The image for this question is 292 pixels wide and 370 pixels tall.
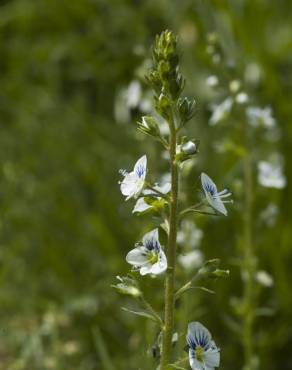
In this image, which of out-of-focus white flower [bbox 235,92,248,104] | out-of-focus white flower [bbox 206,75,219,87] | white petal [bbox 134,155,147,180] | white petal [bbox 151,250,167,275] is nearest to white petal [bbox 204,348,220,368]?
white petal [bbox 151,250,167,275]

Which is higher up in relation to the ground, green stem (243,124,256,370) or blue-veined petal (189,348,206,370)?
green stem (243,124,256,370)

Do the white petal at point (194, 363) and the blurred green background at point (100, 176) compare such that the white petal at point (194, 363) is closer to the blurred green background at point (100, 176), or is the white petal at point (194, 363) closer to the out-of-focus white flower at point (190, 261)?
the blurred green background at point (100, 176)

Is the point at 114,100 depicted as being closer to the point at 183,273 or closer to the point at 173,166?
the point at 183,273

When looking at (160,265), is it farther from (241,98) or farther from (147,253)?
(241,98)

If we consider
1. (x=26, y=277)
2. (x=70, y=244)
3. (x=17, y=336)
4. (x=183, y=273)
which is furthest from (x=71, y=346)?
(x=70, y=244)

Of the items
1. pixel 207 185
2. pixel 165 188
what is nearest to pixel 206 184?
pixel 207 185

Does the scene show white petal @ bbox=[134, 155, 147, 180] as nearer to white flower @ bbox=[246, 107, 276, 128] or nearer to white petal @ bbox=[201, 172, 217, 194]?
white petal @ bbox=[201, 172, 217, 194]

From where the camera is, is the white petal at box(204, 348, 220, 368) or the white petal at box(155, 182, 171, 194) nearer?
the white petal at box(204, 348, 220, 368)
